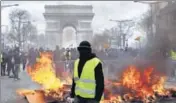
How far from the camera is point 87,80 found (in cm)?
541

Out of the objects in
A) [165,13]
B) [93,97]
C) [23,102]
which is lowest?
[23,102]

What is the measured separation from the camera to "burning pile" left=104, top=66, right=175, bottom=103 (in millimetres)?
9977

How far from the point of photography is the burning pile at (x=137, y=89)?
Answer: 9977 millimetres

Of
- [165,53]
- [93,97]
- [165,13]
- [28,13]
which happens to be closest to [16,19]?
[28,13]

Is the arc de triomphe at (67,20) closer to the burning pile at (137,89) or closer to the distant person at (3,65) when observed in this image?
the distant person at (3,65)

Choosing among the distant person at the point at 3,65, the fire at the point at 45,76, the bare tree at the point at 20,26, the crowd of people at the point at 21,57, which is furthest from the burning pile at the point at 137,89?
the bare tree at the point at 20,26

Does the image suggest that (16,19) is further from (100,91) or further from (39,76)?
(100,91)

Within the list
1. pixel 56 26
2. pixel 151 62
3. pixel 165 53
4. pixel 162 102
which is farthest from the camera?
pixel 56 26

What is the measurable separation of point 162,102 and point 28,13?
43580mm

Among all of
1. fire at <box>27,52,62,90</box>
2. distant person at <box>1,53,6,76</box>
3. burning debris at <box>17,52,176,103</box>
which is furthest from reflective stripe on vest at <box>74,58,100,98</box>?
distant person at <box>1,53,6,76</box>

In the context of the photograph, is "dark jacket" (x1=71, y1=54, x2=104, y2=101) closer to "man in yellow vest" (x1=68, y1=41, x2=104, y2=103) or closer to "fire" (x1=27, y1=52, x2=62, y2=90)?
"man in yellow vest" (x1=68, y1=41, x2=104, y2=103)

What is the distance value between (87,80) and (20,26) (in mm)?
46317

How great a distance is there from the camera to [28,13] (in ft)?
171

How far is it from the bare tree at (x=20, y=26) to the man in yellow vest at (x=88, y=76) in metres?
44.5
